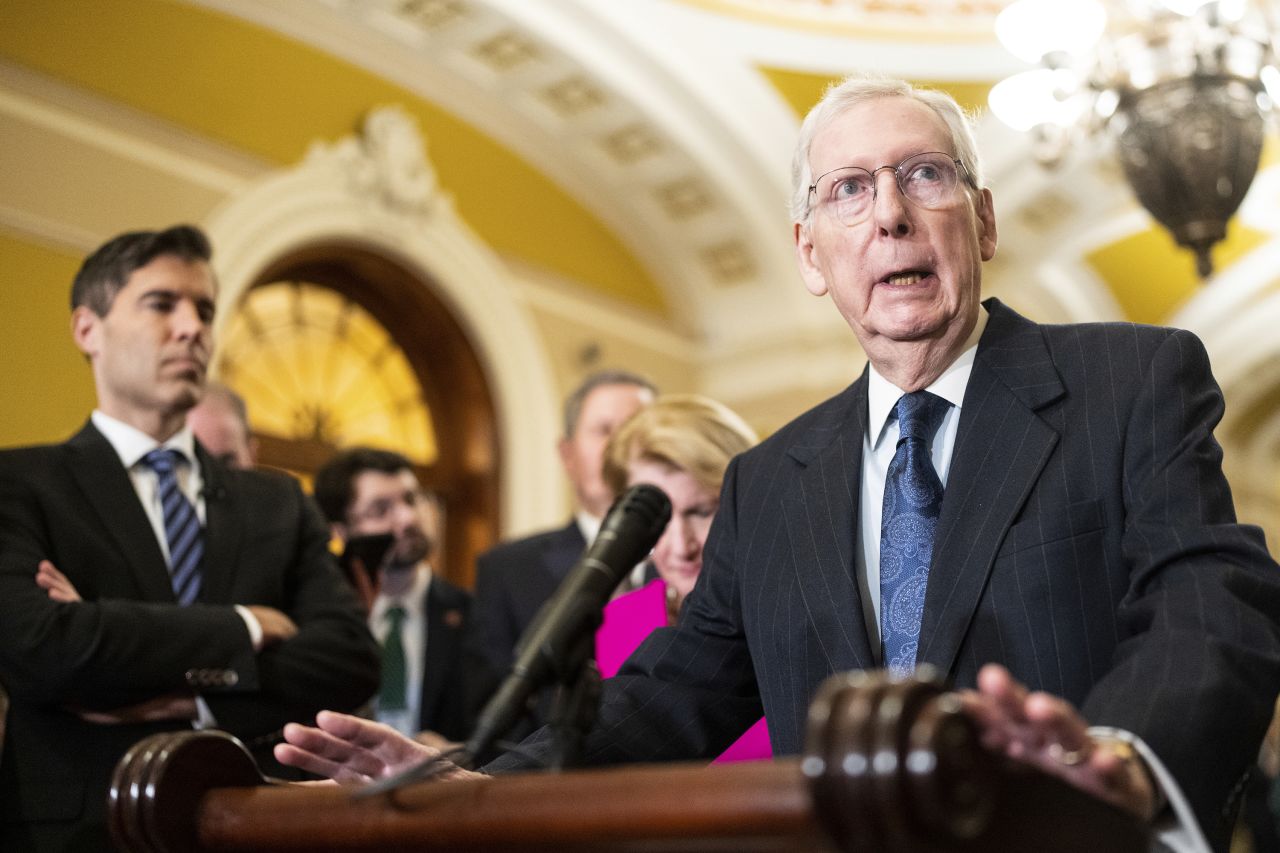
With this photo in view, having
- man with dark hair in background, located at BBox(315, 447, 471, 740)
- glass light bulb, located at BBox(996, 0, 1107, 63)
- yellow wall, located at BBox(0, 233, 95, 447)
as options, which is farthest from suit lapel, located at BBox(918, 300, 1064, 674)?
yellow wall, located at BBox(0, 233, 95, 447)

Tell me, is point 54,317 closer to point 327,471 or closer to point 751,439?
point 327,471

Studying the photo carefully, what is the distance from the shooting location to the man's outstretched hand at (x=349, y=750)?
1.43 meters

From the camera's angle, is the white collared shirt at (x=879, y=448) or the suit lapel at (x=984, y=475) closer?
the suit lapel at (x=984, y=475)

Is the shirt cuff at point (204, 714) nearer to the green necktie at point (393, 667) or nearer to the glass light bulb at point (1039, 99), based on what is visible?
the green necktie at point (393, 667)

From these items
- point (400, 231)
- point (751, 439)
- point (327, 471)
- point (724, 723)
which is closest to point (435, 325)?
point (400, 231)

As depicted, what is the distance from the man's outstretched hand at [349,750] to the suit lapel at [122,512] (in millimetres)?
1143

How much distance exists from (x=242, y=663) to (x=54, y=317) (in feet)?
11.5

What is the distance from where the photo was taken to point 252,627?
2.44m

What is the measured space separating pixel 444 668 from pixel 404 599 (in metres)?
0.27

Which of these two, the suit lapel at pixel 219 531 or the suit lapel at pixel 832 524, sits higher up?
the suit lapel at pixel 219 531

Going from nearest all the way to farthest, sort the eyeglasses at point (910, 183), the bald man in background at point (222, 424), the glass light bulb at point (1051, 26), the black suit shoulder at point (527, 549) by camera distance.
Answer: the eyeglasses at point (910, 183)
the bald man in background at point (222, 424)
the black suit shoulder at point (527, 549)
the glass light bulb at point (1051, 26)

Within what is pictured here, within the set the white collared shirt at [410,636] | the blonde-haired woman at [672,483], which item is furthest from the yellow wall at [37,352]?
the blonde-haired woman at [672,483]

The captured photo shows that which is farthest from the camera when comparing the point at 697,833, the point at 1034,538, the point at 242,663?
the point at 242,663

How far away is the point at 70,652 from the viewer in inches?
86.4
